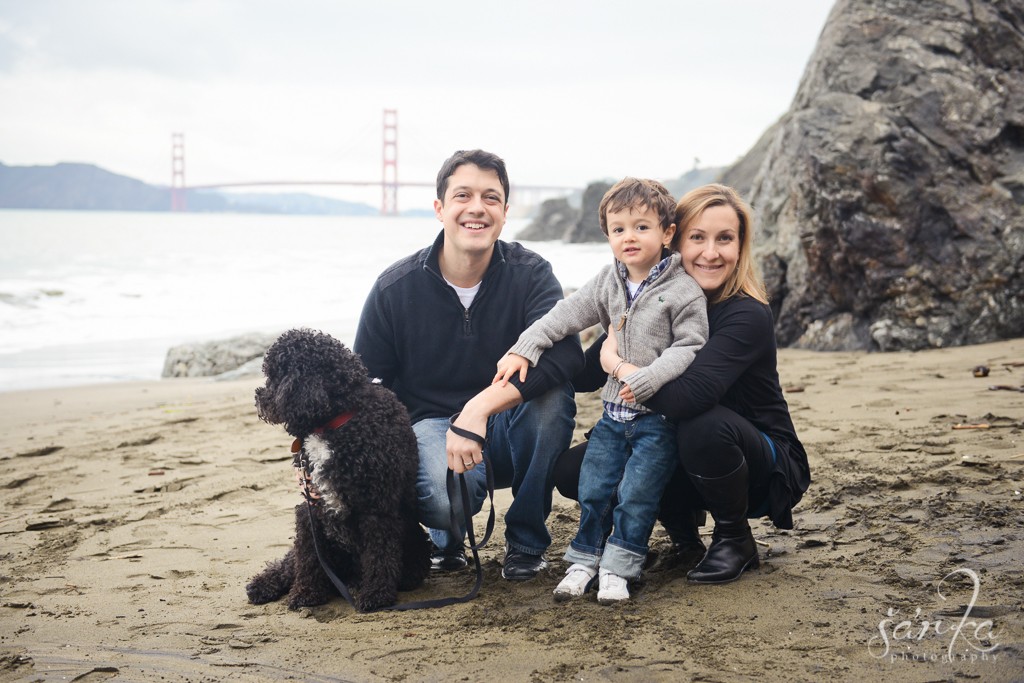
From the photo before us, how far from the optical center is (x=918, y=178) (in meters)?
6.18

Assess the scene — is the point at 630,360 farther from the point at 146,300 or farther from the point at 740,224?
the point at 146,300

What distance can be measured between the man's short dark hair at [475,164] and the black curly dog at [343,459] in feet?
2.88

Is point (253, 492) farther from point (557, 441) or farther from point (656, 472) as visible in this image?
point (656, 472)

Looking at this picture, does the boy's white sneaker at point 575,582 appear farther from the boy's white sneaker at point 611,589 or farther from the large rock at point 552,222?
the large rock at point 552,222

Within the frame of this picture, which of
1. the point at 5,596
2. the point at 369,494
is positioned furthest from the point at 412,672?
the point at 5,596

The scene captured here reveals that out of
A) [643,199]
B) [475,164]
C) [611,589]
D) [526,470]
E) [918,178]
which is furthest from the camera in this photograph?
[918,178]

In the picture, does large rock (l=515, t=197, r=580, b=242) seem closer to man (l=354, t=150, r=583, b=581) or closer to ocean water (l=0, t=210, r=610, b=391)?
ocean water (l=0, t=210, r=610, b=391)

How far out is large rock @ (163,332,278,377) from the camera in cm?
893

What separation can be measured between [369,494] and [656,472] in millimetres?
959

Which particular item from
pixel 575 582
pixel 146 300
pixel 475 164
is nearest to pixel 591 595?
pixel 575 582

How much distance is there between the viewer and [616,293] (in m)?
3.01

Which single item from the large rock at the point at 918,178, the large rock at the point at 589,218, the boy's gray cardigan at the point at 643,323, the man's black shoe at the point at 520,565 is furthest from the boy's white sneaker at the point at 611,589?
the large rock at the point at 589,218

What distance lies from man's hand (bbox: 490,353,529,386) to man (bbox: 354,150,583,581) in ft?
0.56

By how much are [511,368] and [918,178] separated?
4.60m
